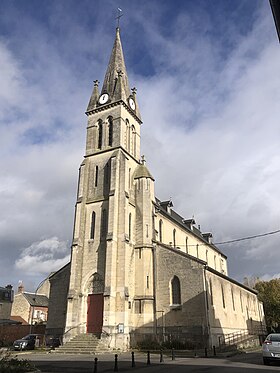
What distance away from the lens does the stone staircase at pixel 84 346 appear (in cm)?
2491

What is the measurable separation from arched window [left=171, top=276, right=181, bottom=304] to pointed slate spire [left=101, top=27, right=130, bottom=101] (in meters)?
19.7

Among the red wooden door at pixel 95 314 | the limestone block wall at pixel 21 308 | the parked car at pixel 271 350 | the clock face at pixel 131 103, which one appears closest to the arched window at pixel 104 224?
the red wooden door at pixel 95 314

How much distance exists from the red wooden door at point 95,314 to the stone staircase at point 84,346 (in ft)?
2.74

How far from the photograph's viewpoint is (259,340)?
4009cm

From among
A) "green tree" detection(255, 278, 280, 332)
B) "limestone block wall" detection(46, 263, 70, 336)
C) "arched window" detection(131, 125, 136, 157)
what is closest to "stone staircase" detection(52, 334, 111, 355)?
"limestone block wall" detection(46, 263, 70, 336)

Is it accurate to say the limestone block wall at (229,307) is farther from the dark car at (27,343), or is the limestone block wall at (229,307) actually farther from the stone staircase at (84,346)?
the dark car at (27,343)

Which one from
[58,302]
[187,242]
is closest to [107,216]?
[58,302]

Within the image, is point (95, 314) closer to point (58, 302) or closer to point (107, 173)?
point (58, 302)

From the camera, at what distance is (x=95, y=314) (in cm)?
2853

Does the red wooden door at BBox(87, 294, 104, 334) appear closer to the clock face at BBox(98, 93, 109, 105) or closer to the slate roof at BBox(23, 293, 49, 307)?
the clock face at BBox(98, 93, 109, 105)

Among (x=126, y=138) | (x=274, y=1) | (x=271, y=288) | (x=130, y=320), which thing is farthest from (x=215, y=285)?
(x=271, y=288)

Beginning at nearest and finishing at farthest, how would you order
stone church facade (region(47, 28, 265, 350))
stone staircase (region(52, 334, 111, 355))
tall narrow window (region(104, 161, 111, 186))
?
stone staircase (region(52, 334, 111, 355))
stone church facade (region(47, 28, 265, 350))
tall narrow window (region(104, 161, 111, 186))

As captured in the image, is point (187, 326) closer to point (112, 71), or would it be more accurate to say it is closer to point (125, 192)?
point (125, 192)

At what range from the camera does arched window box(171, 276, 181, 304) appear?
28.6m
